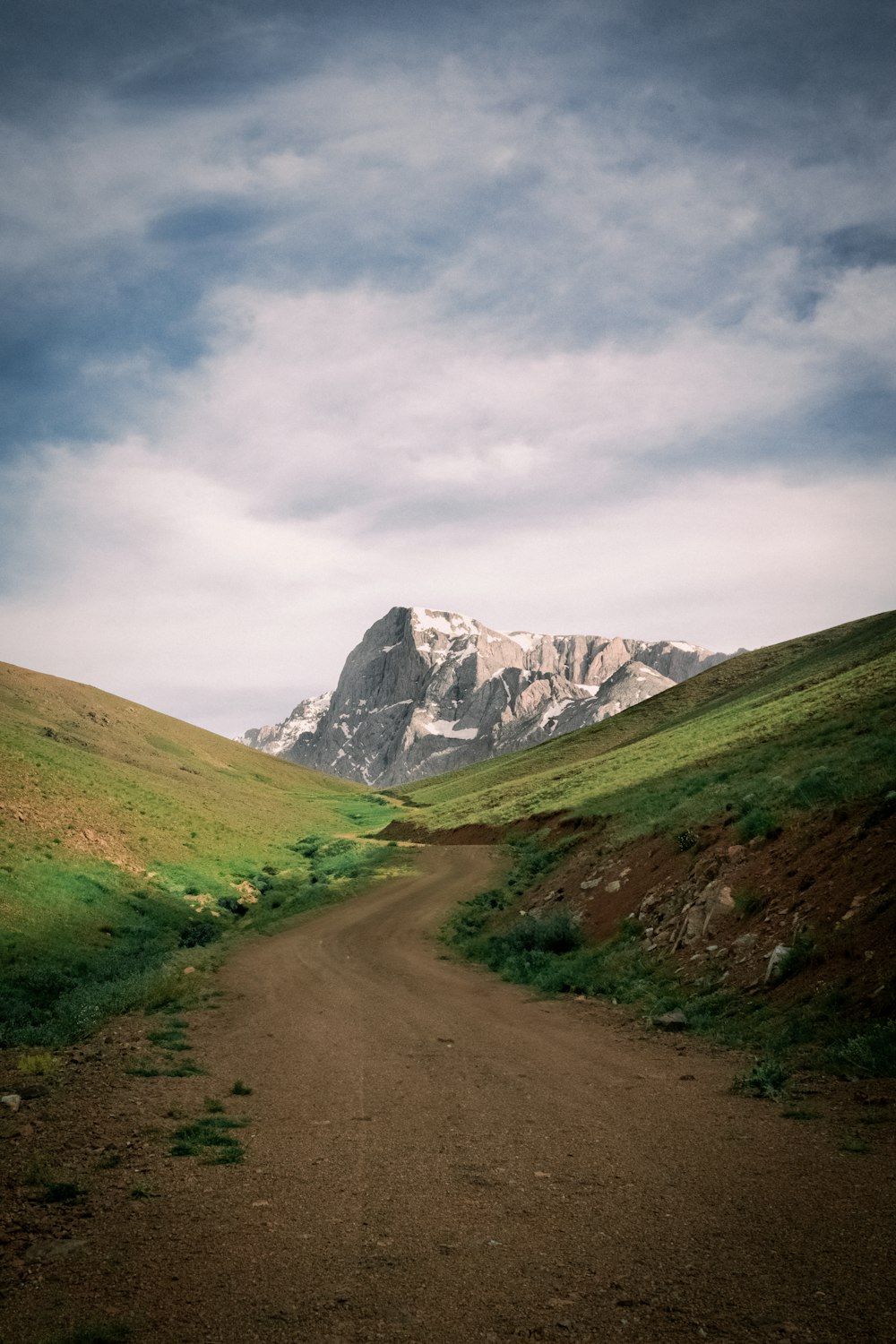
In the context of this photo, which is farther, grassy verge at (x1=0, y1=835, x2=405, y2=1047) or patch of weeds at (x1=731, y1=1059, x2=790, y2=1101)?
grassy verge at (x1=0, y1=835, x2=405, y2=1047)

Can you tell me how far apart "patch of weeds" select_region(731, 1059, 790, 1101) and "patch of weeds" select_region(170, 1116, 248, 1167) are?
6.75 metres

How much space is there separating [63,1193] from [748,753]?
1251 inches

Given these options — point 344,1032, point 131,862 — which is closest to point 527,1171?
point 344,1032

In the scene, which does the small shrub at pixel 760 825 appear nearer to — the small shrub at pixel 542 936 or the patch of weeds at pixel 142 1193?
the small shrub at pixel 542 936

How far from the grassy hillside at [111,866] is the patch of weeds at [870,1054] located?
1307 centimetres

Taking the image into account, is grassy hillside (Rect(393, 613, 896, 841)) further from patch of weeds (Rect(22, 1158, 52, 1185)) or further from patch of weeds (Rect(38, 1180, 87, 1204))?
patch of weeds (Rect(22, 1158, 52, 1185))

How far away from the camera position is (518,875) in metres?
33.0

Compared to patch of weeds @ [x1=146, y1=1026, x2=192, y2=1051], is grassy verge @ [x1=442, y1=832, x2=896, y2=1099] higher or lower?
lower

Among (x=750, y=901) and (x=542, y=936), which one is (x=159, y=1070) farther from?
(x=542, y=936)

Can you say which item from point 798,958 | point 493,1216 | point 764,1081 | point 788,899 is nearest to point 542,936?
point 788,899

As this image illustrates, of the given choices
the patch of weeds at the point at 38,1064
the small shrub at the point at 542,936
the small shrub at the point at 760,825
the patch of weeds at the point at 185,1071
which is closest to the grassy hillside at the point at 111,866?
the patch of weeds at the point at 38,1064

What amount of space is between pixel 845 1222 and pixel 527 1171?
3.02 metres

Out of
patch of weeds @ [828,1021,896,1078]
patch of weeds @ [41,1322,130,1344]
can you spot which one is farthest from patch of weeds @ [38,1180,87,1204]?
patch of weeds @ [828,1021,896,1078]

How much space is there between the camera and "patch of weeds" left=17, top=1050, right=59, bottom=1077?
10.8 m
